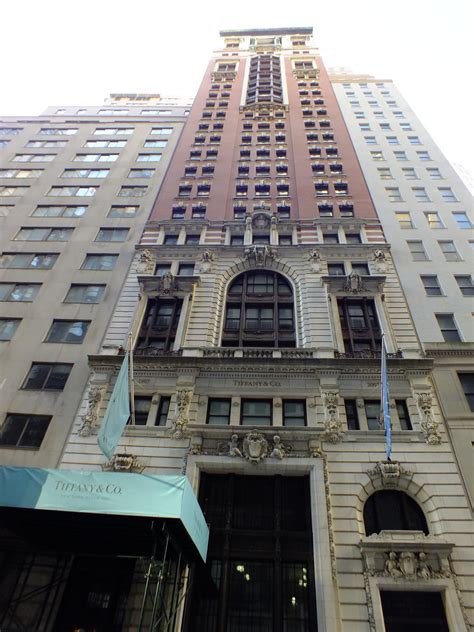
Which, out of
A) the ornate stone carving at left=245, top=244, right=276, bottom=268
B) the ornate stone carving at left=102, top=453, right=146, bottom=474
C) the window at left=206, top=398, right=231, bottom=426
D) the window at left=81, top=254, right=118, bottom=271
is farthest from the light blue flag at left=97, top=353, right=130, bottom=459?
the ornate stone carving at left=245, top=244, right=276, bottom=268

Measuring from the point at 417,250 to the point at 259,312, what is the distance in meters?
13.9

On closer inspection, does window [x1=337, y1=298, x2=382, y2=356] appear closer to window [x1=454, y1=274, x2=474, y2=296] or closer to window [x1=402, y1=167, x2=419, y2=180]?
window [x1=454, y1=274, x2=474, y2=296]

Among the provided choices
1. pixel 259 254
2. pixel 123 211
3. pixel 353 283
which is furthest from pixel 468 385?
pixel 123 211

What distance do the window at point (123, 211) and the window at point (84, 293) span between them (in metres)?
9.66

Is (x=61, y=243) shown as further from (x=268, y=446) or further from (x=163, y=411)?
(x=268, y=446)

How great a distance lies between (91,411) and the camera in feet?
71.4

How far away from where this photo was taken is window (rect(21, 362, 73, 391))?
23.8 m

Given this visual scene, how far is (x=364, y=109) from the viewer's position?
53719 millimetres

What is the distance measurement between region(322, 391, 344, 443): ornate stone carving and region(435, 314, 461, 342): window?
29.5ft

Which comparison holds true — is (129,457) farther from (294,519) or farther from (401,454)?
(401,454)

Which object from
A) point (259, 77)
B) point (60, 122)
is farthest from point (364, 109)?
point (60, 122)

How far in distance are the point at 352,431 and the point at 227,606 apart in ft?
31.7

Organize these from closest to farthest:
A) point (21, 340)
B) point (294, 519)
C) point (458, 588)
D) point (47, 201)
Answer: point (458, 588) → point (294, 519) → point (21, 340) → point (47, 201)

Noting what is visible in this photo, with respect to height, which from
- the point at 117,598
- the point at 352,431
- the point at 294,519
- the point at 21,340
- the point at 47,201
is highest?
the point at 47,201
